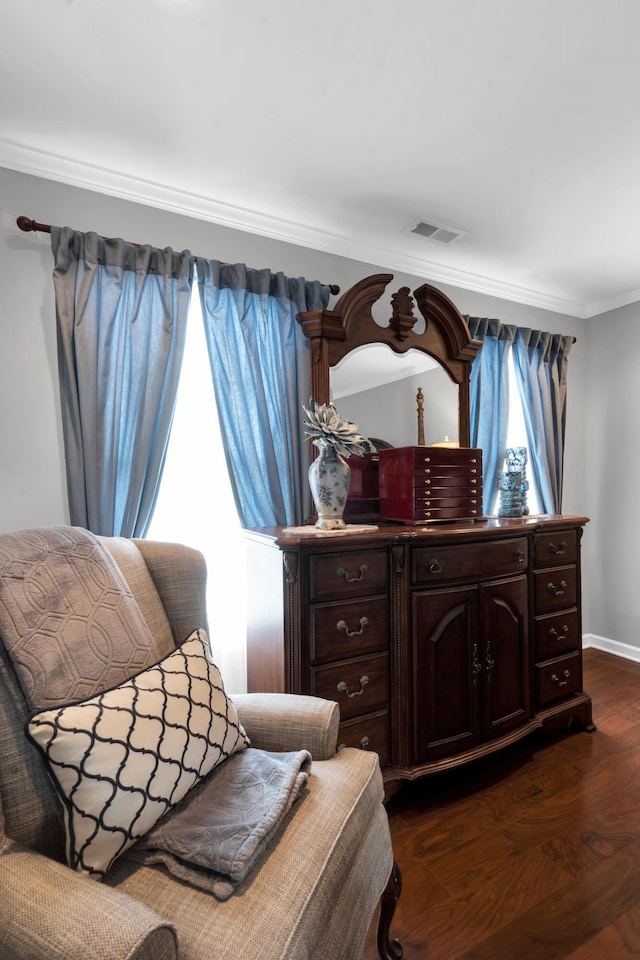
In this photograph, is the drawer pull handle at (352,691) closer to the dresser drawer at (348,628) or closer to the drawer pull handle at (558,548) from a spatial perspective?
the dresser drawer at (348,628)

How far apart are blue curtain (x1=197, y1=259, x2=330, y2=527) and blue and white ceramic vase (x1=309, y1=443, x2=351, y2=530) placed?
302mm

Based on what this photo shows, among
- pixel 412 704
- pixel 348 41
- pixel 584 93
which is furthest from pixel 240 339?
pixel 412 704

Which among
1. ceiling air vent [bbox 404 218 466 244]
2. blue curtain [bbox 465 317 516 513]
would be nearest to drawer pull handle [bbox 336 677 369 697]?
blue curtain [bbox 465 317 516 513]

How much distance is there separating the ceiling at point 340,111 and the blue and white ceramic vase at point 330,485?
1134mm

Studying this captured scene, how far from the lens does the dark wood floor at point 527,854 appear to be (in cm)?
139

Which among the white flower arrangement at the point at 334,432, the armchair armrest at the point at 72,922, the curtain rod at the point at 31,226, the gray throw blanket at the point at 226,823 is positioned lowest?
the gray throw blanket at the point at 226,823

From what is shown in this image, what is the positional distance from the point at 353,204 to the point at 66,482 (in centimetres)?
170

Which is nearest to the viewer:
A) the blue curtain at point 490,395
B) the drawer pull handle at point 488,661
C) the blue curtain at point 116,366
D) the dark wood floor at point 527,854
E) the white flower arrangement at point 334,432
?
the dark wood floor at point 527,854

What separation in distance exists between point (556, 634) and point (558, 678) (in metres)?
0.21

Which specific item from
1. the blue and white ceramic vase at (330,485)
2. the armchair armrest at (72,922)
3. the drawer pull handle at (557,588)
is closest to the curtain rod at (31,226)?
the blue and white ceramic vase at (330,485)

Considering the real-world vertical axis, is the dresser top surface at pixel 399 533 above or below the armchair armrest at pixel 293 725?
above

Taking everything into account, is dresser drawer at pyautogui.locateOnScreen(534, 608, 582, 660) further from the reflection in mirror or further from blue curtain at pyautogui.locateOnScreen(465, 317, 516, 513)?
the reflection in mirror

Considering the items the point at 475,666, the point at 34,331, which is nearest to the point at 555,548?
the point at 475,666

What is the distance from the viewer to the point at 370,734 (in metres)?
1.88
